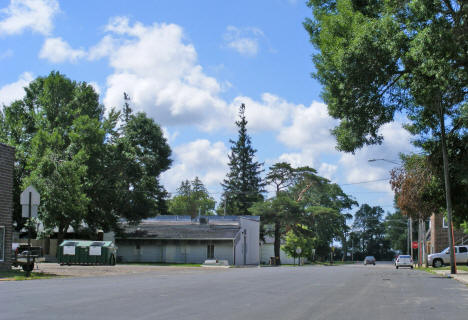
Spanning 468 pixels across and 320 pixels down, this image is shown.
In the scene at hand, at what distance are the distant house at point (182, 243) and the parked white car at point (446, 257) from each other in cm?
1878

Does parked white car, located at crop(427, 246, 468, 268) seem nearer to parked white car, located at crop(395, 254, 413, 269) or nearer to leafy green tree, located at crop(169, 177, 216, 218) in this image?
parked white car, located at crop(395, 254, 413, 269)

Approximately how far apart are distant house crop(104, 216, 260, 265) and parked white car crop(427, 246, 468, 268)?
18.8m

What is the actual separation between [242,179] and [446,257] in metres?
49.5

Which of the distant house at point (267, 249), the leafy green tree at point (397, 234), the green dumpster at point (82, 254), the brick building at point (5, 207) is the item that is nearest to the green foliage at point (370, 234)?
the leafy green tree at point (397, 234)

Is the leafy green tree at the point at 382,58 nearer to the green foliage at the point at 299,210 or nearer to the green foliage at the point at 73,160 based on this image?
the green foliage at the point at 73,160

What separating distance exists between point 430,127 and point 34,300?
66.9 feet

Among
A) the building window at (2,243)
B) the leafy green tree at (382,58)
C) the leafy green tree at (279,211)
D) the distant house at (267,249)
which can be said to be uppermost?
the leafy green tree at (382,58)

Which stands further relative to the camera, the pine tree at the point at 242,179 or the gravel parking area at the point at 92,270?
the pine tree at the point at 242,179

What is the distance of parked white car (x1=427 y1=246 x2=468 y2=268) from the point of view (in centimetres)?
4725

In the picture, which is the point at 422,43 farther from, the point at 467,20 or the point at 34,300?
the point at 34,300

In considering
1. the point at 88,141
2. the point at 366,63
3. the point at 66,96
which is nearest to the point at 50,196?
the point at 88,141

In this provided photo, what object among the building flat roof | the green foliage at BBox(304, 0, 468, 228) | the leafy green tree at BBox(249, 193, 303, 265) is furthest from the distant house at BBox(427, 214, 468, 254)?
the green foliage at BBox(304, 0, 468, 228)

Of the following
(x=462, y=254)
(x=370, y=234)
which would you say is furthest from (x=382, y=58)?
(x=370, y=234)

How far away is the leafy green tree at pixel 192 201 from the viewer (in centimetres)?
11606
